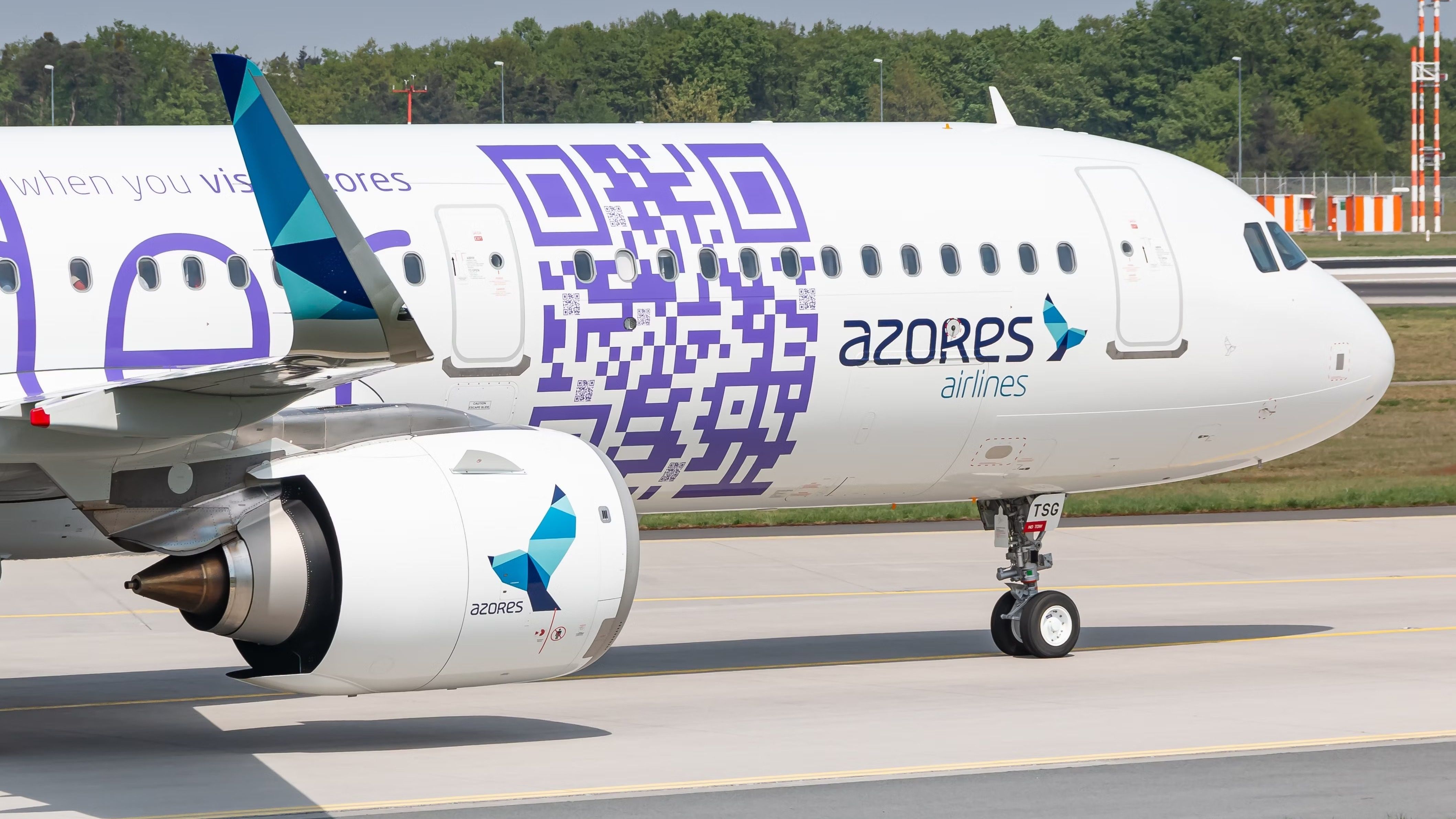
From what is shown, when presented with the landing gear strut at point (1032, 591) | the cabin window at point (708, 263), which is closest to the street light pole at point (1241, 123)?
the landing gear strut at point (1032, 591)

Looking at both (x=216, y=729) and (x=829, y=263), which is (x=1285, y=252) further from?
(x=216, y=729)

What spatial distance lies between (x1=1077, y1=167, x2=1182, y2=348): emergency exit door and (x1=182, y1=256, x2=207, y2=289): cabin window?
7853 mm

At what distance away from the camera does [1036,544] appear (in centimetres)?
1967

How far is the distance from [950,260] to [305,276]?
768cm

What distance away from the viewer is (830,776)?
47.6 feet

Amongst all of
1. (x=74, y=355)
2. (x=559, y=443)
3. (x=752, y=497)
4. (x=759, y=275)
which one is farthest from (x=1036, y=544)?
(x=74, y=355)

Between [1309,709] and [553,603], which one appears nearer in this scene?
[553,603]

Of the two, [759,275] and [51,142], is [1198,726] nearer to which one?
[759,275]

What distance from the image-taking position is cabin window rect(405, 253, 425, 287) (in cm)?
1589

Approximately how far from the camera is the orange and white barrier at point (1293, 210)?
108m

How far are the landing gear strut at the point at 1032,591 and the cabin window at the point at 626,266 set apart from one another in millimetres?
4871

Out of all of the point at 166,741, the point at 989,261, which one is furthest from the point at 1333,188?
the point at 166,741

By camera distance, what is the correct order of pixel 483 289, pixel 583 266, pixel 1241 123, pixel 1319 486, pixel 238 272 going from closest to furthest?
pixel 238 272, pixel 483 289, pixel 583 266, pixel 1319 486, pixel 1241 123

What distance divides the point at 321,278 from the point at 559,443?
3.20 meters
